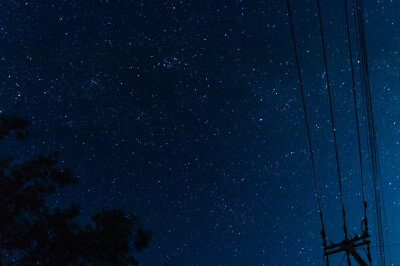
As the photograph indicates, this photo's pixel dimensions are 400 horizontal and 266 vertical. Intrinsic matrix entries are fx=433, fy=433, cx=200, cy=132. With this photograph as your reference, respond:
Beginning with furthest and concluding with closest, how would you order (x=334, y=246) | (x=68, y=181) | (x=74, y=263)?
(x=334, y=246), (x=68, y=181), (x=74, y=263)

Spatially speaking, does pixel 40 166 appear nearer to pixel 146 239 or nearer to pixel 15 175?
pixel 15 175

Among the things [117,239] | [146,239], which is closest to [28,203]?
[117,239]

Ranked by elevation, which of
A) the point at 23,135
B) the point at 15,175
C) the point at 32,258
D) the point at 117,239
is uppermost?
the point at 23,135

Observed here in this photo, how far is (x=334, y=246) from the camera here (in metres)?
9.02

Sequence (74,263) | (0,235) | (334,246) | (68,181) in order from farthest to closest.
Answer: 1. (334,246)
2. (68,181)
3. (74,263)
4. (0,235)

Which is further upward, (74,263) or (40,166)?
(40,166)

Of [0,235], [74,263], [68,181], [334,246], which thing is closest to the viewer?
[0,235]

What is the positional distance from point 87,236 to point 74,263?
44 cm

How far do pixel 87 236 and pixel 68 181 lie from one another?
1.03m

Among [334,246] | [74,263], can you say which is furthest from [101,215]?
[334,246]

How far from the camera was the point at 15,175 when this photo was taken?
21.6 feet

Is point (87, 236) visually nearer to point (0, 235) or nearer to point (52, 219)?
point (52, 219)

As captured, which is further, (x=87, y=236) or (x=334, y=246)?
(x=334, y=246)

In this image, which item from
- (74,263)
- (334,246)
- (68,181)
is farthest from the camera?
(334,246)
